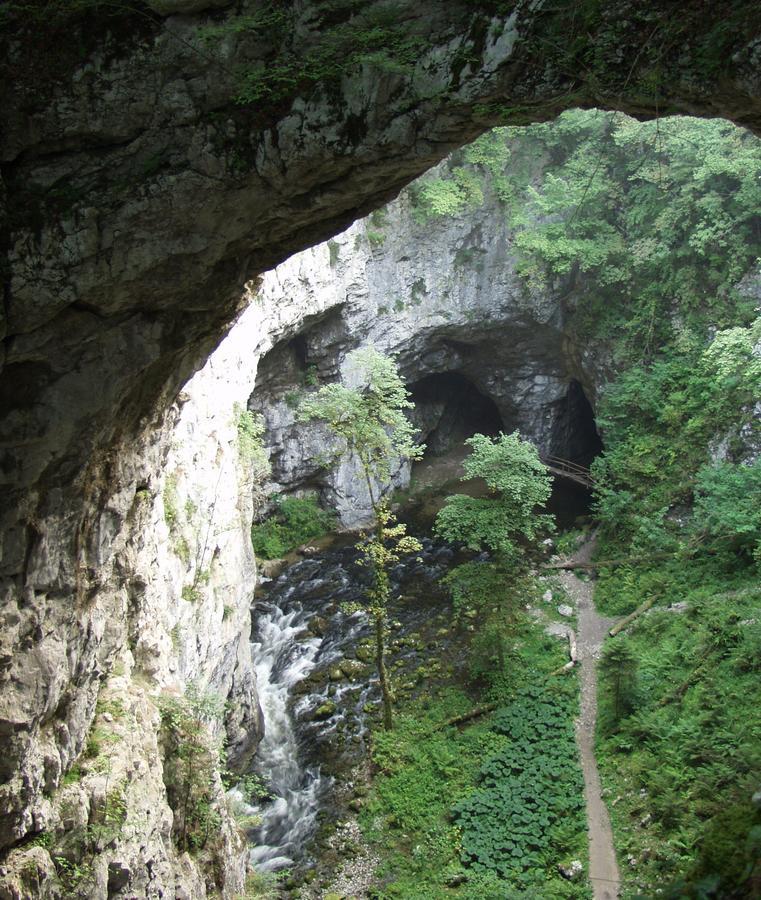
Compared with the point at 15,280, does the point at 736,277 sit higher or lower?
higher

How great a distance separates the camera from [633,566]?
18.4m

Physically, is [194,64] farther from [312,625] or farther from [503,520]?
[312,625]

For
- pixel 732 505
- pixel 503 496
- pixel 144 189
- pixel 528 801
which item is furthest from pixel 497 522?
pixel 144 189

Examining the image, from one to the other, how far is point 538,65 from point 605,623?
14237 mm

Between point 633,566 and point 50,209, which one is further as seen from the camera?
point 633,566

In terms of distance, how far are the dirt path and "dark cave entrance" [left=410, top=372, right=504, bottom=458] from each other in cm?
872

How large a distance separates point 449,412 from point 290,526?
28.3 feet

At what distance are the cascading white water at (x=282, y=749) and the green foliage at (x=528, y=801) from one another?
303 cm

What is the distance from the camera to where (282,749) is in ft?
49.9

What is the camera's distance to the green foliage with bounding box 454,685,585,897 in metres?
11.7

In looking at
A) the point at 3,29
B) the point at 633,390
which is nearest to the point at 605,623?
the point at 633,390

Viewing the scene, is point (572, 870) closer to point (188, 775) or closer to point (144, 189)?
point (188, 775)

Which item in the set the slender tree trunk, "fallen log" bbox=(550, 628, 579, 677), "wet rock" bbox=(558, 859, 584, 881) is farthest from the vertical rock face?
"wet rock" bbox=(558, 859, 584, 881)

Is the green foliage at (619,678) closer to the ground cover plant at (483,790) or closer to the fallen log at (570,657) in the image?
the ground cover plant at (483,790)
